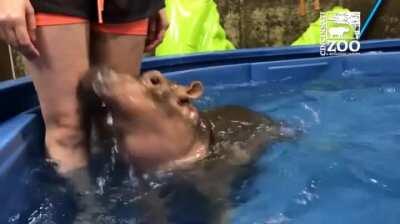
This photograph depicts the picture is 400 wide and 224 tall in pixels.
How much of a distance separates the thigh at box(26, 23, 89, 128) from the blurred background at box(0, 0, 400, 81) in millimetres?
2469

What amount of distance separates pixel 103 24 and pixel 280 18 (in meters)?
2.59

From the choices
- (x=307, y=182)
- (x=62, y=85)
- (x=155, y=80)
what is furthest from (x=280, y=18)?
(x=62, y=85)

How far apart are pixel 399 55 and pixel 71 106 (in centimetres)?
223

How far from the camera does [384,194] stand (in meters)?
2.11

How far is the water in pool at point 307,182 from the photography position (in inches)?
77.0

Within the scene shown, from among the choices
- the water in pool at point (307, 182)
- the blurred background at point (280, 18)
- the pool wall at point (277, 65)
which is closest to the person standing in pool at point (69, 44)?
the water in pool at point (307, 182)

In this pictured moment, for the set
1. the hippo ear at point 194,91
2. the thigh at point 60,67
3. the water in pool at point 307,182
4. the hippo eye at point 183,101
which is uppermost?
the thigh at point 60,67

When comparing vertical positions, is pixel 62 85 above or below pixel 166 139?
above

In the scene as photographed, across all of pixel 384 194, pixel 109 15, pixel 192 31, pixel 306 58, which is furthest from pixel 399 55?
pixel 109 15

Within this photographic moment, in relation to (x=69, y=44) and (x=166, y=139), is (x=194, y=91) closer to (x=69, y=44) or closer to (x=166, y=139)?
(x=166, y=139)

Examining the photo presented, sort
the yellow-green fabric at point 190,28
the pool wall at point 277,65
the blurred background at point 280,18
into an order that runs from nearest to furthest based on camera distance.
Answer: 1. the pool wall at point 277,65
2. the yellow-green fabric at point 190,28
3. the blurred background at point 280,18

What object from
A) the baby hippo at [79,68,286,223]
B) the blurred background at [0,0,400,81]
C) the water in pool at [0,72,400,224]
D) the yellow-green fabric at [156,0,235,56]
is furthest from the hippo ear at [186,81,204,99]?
the blurred background at [0,0,400,81]

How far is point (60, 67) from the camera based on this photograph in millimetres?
1828

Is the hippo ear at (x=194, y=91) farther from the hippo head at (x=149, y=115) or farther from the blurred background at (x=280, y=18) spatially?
the blurred background at (x=280, y=18)
